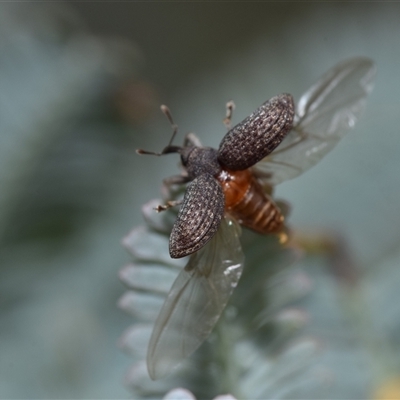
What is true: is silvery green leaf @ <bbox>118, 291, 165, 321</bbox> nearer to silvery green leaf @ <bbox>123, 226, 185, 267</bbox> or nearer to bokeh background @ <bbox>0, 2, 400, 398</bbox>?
silvery green leaf @ <bbox>123, 226, 185, 267</bbox>

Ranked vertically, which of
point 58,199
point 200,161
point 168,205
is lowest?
point 168,205

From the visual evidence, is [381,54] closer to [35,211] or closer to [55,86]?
[55,86]

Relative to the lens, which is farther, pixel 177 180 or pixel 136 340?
pixel 177 180

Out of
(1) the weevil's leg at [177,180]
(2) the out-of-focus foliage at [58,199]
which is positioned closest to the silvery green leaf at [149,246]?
(1) the weevil's leg at [177,180]

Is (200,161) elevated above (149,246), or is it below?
above

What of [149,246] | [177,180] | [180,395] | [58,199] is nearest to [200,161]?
[177,180]

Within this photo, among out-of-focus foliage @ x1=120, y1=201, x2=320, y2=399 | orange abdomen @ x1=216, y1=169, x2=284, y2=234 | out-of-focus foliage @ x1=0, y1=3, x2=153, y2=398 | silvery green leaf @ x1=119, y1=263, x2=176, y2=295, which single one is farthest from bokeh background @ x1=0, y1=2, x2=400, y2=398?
silvery green leaf @ x1=119, y1=263, x2=176, y2=295

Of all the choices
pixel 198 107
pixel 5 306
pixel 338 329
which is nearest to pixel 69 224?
pixel 5 306

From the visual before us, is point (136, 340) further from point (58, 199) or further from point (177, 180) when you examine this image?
point (58, 199)
